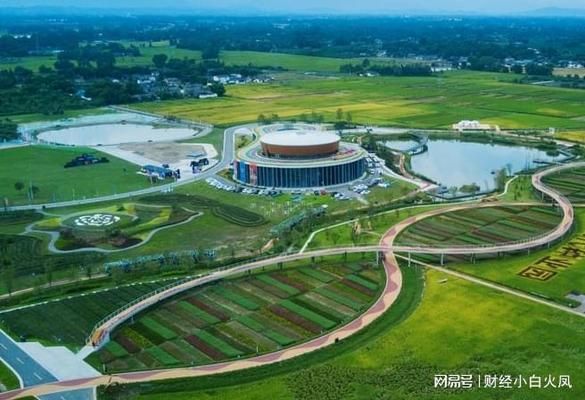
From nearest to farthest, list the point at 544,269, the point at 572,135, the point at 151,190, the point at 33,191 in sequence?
the point at 544,269, the point at 33,191, the point at 151,190, the point at 572,135

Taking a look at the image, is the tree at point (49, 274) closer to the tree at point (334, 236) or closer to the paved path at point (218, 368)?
the paved path at point (218, 368)

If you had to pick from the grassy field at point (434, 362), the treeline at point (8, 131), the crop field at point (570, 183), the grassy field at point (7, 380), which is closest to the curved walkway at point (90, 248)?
the grassy field at point (7, 380)

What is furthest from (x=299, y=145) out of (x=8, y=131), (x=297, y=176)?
(x=8, y=131)

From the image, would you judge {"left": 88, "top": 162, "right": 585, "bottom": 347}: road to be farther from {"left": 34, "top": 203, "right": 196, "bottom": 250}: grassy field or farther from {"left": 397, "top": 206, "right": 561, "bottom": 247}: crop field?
{"left": 34, "top": 203, "right": 196, "bottom": 250}: grassy field

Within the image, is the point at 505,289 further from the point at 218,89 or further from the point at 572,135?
the point at 218,89

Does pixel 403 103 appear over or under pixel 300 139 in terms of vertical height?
under

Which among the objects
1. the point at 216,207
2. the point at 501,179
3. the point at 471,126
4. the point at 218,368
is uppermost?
the point at 471,126
